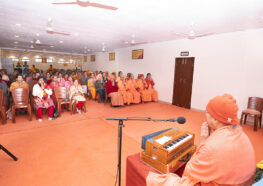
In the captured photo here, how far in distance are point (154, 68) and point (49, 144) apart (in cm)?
605

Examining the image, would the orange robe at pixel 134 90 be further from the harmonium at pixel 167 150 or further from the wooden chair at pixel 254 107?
the harmonium at pixel 167 150

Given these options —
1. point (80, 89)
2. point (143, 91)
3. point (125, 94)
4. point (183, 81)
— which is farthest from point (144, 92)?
point (80, 89)

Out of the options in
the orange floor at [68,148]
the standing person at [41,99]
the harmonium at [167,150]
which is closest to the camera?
the harmonium at [167,150]

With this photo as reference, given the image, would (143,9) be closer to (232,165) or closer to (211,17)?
(211,17)

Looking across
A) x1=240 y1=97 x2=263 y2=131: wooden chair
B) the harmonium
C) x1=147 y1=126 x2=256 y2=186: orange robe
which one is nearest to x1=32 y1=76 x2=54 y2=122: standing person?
the harmonium

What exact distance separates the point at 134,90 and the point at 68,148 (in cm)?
460

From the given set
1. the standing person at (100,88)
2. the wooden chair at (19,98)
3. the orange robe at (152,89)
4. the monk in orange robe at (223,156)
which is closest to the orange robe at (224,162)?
the monk in orange robe at (223,156)

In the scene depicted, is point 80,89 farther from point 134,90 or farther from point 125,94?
point 134,90

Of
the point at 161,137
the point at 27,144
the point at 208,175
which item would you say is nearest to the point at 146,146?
the point at 161,137

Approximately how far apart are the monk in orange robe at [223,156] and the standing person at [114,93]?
204 inches

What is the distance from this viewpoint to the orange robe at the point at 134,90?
22.9ft

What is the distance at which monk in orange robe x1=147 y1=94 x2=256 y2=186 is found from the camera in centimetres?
96

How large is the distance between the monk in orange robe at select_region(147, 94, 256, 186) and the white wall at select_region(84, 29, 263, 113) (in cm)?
468

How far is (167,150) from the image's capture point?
4.26ft
